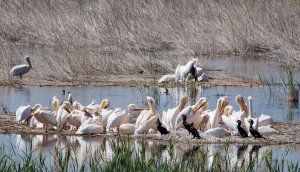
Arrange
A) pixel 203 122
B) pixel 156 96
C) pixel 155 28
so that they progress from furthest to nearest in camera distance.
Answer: pixel 155 28 < pixel 156 96 < pixel 203 122

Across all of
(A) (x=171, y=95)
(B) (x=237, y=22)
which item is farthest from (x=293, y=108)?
(B) (x=237, y=22)

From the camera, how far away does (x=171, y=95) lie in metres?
20.7

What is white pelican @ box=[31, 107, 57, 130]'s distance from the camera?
50.2 feet

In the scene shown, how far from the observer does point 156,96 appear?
64.4ft

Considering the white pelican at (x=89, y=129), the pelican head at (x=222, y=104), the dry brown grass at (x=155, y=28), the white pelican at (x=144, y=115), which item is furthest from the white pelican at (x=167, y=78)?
the white pelican at (x=89, y=129)

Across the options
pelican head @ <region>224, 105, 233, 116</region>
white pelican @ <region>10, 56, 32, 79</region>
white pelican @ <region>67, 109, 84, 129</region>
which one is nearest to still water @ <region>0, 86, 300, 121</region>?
white pelican @ <region>10, 56, 32, 79</region>

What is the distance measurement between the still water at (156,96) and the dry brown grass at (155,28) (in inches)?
110

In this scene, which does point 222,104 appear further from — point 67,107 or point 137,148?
point 137,148

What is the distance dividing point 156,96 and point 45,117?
467 cm

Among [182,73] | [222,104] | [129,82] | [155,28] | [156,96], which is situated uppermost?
[155,28]

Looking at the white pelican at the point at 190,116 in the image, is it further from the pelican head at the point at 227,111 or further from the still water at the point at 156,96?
the still water at the point at 156,96

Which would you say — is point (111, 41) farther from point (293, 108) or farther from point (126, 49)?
point (293, 108)

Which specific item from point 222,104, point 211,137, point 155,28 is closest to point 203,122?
point 222,104

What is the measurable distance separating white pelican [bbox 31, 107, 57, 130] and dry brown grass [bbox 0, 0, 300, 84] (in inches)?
350
